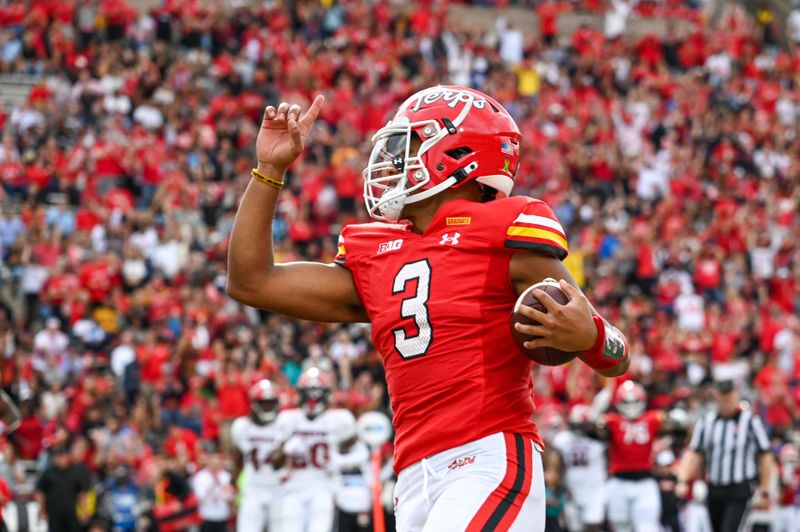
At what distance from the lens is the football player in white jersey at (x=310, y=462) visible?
1203 centimetres

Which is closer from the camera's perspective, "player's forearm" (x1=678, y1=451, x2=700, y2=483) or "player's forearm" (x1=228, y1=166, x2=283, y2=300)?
"player's forearm" (x1=228, y1=166, x2=283, y2=300)

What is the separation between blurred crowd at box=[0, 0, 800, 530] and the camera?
14.0m

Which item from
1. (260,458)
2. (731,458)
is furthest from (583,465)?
(260,458)

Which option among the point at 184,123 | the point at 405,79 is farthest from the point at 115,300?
the point at 405,79

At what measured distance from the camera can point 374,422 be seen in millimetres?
12555

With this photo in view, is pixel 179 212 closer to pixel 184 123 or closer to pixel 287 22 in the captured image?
pixel 184 123

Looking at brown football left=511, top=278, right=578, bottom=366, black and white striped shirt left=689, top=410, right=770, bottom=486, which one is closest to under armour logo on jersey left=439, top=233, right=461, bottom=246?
brown football left=511, top=278, right=578, bottom=366

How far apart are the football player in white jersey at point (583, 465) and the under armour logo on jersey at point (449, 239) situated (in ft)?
30.5

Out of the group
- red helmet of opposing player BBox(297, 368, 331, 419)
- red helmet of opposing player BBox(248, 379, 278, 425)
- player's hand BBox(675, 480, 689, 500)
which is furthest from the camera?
player's hand BBox(675, 480, 689, 500)

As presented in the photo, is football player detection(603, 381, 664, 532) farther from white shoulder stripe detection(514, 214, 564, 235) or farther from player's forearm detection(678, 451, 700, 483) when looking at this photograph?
white shoulder stripe detection(514, 214, 564, 235)

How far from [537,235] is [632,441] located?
361 inches

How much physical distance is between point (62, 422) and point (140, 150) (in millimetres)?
4530

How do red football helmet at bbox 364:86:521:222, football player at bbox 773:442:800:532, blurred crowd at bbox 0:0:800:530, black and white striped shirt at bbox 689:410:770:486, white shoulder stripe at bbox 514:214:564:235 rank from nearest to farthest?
white shoulder stripe at bbox 514:214:564:235 → red football helmet at bbox 364:86:521:222 → black and white striped shirt at bbox 689:410:770:486 → football player at bbox 773:442:800:532 → blurred crowd at bbox 0:0:800:530

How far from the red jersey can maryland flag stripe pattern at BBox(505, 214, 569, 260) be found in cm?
903
